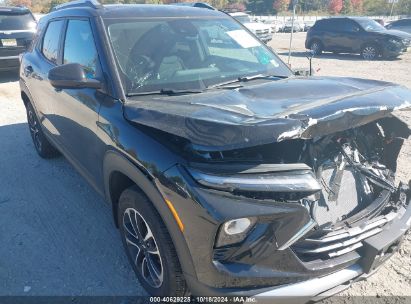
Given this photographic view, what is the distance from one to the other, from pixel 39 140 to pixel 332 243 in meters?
4.18

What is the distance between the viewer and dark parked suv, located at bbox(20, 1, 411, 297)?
1798 mm

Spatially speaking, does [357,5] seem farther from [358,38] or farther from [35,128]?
[35,128]

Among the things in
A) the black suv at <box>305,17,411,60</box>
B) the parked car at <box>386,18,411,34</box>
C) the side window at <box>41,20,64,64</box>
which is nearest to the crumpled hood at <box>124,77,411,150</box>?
the side window at <box>41,20,64,64</box>

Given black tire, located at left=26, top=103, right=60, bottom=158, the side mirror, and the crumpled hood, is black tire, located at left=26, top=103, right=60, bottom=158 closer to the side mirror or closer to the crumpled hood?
the side mirror

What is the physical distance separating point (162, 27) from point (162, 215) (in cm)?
174

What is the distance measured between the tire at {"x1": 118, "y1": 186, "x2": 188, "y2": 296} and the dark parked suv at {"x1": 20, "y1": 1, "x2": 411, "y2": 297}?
0.03ft

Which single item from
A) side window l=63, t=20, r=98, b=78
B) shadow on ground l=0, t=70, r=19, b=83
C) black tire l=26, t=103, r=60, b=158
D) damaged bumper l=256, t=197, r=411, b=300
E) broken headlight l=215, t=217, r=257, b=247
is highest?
side window l=63, t=20, r=98, b=78

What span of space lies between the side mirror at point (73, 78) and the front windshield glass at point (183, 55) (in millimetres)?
243

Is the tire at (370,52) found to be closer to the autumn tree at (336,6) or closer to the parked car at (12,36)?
the parked car at (12,36)

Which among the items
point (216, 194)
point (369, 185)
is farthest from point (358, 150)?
point (216, 194)

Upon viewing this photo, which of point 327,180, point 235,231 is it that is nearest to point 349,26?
point 327,180

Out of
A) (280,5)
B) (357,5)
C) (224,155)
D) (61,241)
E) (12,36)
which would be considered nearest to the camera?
(224,155)

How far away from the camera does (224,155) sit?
197 centimetres

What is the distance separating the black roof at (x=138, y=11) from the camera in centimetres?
298
